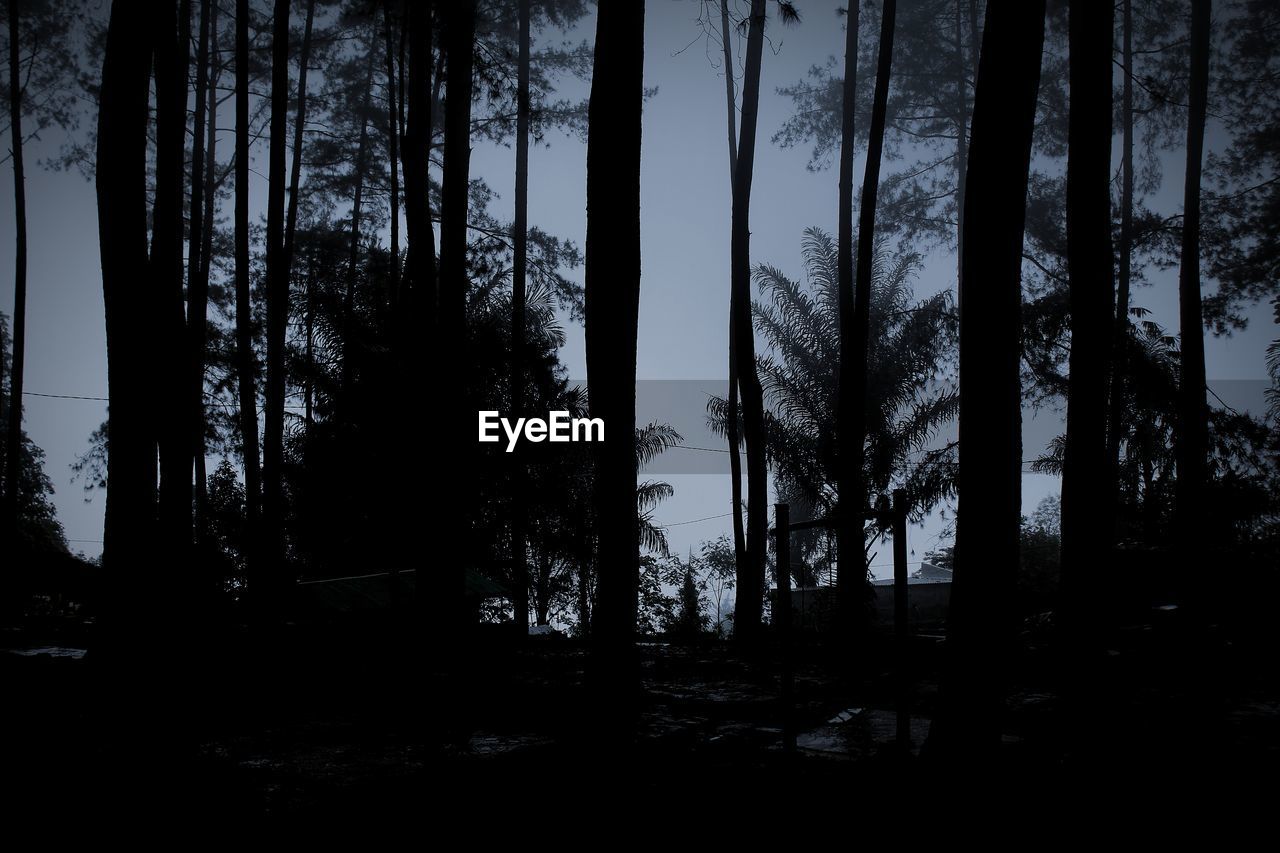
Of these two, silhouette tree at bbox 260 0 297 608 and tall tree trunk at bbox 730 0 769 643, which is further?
tall tree trunk at bbox 730 0 769 643

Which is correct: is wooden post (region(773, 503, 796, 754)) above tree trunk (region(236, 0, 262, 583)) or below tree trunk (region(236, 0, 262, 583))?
below

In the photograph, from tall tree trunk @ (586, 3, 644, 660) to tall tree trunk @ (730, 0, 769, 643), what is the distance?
7.53m

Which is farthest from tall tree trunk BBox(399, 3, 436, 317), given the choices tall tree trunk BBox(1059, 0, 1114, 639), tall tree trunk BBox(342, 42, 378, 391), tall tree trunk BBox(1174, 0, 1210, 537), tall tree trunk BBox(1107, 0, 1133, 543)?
tall tree trunk BBox(1107, 0, 1133, 543)

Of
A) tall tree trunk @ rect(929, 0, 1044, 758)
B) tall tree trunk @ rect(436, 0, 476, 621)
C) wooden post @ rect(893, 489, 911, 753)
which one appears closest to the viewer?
wooden post @ rect(893, 489, 911, 753)

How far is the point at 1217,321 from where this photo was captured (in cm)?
1691

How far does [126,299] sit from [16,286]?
10.7 metres

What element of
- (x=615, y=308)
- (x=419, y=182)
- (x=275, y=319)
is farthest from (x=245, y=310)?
(x=615, y=308)

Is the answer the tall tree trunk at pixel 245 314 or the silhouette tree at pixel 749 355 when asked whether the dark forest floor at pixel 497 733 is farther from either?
the tall tree trunk at pixel 245 314

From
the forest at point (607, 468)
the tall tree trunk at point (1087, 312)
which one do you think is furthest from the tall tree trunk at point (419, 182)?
the tall tree trunk at point (1087, 312)

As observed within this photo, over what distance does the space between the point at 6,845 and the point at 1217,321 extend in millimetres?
20223

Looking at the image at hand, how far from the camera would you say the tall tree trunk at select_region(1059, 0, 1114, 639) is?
5836 millimetres

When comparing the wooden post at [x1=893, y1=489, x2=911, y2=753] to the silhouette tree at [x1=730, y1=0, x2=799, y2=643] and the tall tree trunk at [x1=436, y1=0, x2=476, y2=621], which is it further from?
the silhouette tree at [x1=730, y1=0, x2=799, y2=643]

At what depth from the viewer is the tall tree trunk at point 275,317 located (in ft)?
38.8

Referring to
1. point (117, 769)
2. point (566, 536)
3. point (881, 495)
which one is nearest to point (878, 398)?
point (881, 495)
